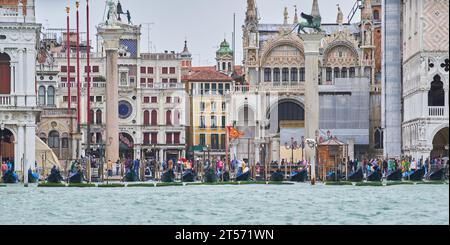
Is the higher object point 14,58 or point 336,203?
point 14,58

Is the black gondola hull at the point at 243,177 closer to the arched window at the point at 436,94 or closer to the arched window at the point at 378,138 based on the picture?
A: the arched window at the point at 436,94

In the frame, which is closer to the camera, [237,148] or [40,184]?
[40,184]

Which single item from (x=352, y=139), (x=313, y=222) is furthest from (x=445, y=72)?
(x=313, y=222)

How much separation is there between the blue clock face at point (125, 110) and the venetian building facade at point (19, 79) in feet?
103

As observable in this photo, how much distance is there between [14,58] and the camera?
55.9 meters

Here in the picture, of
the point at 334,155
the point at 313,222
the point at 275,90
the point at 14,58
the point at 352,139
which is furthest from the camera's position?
the point at 275,90

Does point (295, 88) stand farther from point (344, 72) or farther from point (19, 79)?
point (19, 79)

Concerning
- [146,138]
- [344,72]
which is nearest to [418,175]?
[344,72]

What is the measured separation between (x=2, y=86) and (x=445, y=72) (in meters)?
18.9

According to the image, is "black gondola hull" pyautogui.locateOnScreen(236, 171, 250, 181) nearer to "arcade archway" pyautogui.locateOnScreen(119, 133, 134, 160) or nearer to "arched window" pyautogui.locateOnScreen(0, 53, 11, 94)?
"arched window" pyautogui.locateOnScreen(0, 53, 11, 94)

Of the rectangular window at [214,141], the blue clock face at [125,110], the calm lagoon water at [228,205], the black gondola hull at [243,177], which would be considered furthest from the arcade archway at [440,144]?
the blue clock face at [125,110]

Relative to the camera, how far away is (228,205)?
3891 cm

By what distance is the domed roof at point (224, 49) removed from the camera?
10162 centimetres
